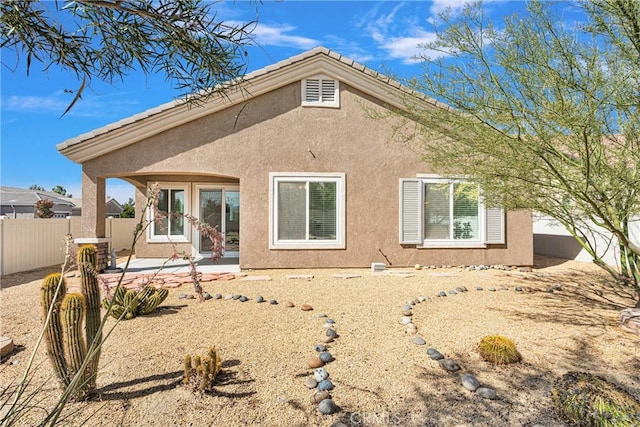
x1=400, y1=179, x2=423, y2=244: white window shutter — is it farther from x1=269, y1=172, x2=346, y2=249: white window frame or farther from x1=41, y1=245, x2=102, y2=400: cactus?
x1=41, y1=245, x2=102, y2=400: cactus

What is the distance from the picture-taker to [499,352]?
4461 millimetres

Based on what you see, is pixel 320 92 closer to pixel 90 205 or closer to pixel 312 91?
pixel 312 91

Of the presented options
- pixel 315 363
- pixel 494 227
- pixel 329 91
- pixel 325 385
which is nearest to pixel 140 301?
pixel 315 363

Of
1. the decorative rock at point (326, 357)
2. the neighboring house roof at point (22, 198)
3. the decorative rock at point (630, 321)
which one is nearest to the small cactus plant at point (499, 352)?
A: the decorative rock at point (326, 357)

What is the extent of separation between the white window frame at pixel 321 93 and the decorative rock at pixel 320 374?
28.5ft

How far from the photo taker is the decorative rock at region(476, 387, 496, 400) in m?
3.69

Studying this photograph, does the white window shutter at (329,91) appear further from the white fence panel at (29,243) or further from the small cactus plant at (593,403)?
the small cactus plant at (593,403)

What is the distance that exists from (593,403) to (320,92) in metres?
9.99

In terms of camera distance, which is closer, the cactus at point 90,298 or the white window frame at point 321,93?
the cactus at point 90,298

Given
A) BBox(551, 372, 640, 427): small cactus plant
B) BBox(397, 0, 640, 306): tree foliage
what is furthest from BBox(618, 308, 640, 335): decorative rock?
BBox(551, 372, 640, 427): small cactus plant

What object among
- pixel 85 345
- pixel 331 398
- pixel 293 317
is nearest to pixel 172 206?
pixel 293 317

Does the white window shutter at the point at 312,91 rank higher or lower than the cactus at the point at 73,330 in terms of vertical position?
higher

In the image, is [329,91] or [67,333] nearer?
[67,333]

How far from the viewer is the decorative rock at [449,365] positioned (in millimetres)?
4253
